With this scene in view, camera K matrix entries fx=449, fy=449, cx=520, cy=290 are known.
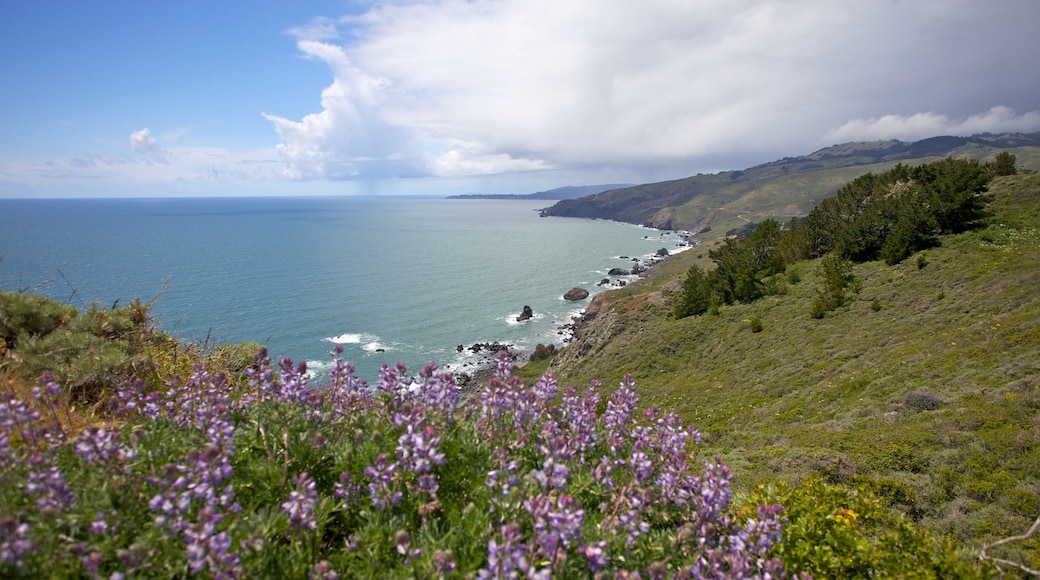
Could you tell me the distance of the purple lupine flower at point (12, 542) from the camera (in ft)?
7.76

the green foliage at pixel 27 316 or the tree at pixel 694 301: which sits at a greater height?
the green foliage at pixel 27 316

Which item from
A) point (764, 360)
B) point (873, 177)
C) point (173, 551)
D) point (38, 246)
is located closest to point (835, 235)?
point (873, 177)

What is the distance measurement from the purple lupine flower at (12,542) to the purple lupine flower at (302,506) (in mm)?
1320

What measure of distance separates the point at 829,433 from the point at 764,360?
14473 mm

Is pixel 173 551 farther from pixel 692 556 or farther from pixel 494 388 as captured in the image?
pixel 692 556

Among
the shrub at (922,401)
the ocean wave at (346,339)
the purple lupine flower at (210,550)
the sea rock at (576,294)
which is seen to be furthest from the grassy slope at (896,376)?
the sea rock at (576,294)

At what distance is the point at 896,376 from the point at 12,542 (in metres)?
25.2

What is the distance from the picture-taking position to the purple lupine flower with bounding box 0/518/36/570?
2.37 m

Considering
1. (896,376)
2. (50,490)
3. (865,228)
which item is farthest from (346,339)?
(50,490)

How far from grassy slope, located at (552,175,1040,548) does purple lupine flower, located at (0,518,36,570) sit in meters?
13.2

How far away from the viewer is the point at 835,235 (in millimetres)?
45000

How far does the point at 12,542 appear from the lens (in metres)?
2.41

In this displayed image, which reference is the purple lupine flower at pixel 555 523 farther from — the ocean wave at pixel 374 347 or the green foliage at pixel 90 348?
the ocean wave at pixel 374 347

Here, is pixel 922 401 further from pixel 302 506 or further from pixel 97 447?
pixel 97 447
